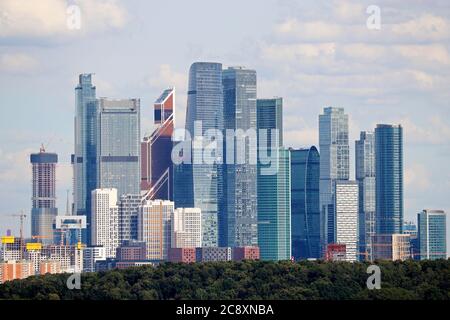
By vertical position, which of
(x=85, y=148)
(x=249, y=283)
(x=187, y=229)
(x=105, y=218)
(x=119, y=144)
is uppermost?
(x=119, y=144)

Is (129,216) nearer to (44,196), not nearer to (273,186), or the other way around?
(44,196)

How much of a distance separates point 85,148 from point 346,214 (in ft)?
66.1

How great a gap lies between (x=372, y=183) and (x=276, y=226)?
936 centimetres

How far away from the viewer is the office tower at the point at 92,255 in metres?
78.3

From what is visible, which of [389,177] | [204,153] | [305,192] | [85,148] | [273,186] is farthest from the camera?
[273,186]

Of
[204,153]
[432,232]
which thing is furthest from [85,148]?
[432,232]

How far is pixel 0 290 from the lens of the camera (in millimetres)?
24000

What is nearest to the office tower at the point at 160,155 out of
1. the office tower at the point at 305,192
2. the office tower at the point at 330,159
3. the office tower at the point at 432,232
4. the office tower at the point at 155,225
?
the office tower at the point at 155,225

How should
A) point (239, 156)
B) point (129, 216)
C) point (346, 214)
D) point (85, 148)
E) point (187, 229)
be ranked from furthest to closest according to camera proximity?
point (129, 216) → point (85, 148) → point (187, 229) → point (239, 156) → point (346, 214)

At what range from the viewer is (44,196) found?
91000mm

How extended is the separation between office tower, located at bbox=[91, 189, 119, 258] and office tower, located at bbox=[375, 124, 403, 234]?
726 inches

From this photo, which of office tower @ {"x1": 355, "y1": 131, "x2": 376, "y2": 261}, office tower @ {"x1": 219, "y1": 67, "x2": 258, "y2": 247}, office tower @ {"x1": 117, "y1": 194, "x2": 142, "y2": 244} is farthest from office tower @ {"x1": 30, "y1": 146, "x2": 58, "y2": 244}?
office tower @ {"x1": 355, "y1": 131, "x2": 376, "y2": 261}

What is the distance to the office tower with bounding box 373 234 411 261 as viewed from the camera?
2822 inches
